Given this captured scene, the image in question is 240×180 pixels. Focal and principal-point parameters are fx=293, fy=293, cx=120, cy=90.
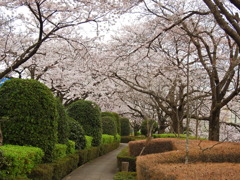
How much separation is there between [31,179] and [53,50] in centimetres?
1285

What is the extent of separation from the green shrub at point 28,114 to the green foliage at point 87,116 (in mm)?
6283

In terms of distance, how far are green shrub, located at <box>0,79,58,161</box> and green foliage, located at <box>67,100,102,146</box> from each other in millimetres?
6283

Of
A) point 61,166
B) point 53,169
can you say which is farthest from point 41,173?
point 61,166

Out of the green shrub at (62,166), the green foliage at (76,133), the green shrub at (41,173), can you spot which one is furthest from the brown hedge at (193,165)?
the green foliage at (76,133)

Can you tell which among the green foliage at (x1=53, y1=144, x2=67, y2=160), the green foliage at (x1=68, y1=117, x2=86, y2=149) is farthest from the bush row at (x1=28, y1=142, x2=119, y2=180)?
the green foliage at (x1=68, y1=117, x2=86, y2=149)

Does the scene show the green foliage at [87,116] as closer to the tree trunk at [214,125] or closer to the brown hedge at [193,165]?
the tree trunk at [214,125]

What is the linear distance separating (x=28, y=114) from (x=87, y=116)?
7.10 meters

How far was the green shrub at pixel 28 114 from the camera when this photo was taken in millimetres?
7184

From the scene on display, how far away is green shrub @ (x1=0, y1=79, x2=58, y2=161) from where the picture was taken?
7184mm

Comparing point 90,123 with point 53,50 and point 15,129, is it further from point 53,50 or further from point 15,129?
point 15,129

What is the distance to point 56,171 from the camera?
7.95 m

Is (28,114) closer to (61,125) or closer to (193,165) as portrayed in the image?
(61,125)

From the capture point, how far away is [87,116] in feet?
47.1

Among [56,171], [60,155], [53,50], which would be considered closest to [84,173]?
[60,155]
